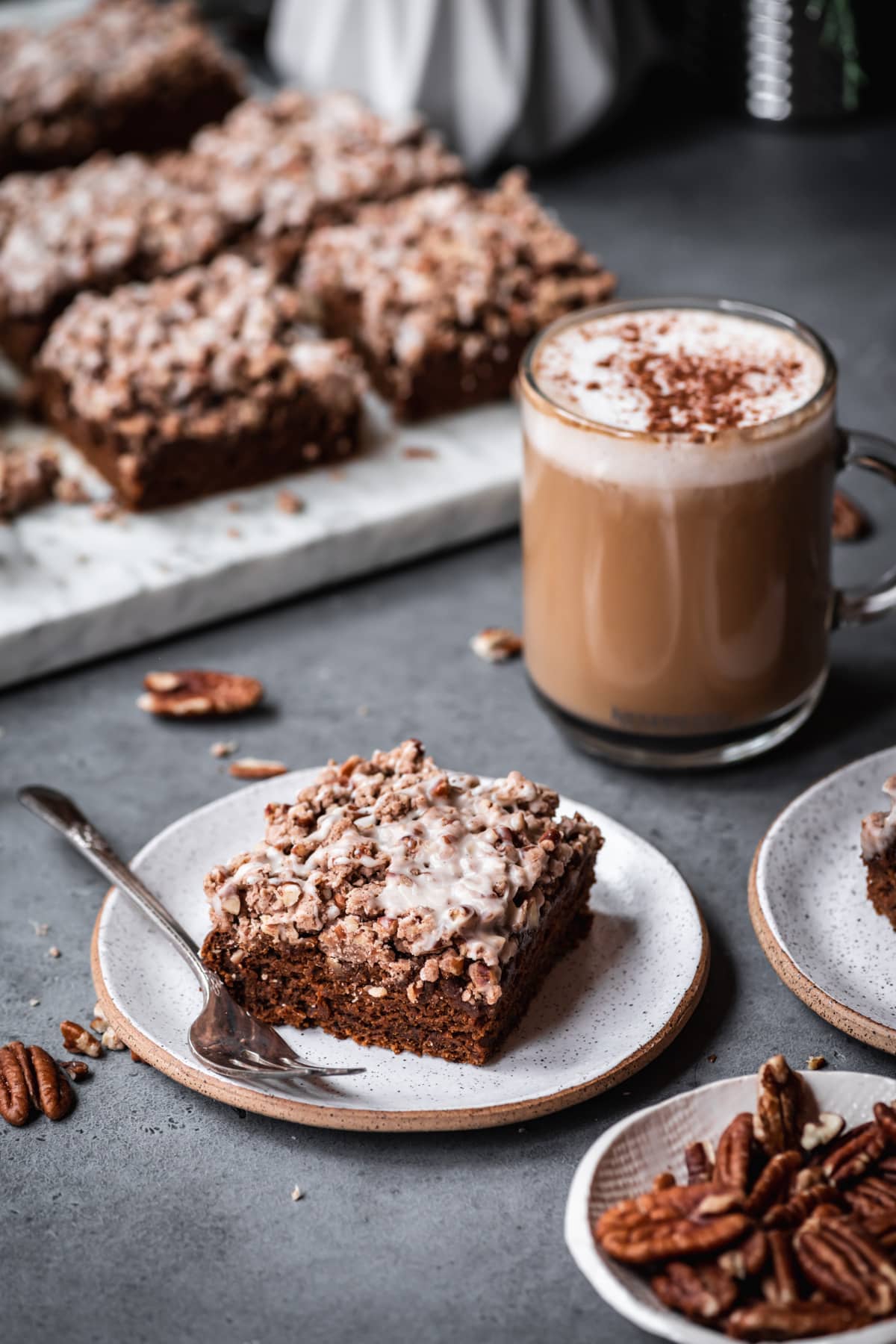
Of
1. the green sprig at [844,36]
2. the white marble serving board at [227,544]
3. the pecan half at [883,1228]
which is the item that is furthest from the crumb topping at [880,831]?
the green sprig at [844,36]

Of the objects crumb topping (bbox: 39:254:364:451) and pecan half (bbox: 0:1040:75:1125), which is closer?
pecan half (bbox: 0:1040:75:1125)

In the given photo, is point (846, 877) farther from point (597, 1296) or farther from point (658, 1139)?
point (597, 1296)

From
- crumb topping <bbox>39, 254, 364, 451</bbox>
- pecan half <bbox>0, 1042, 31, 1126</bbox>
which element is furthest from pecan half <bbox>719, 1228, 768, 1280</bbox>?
crumb topping <bbox>39, 254, 364, 451</bbox>

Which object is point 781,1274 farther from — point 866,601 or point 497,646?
point 497,646

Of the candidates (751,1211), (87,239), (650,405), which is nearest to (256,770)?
(650,405)

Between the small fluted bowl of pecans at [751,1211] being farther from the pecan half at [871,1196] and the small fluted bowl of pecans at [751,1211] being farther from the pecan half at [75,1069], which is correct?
the pecan half at [75,1069]

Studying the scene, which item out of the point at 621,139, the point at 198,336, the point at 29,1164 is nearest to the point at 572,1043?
the point at 29,1164

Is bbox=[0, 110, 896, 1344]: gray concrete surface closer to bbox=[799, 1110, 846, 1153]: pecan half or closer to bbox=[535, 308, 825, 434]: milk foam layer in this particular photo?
bbox=[799, 1110, 846, 1153]: pecan half
